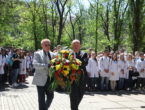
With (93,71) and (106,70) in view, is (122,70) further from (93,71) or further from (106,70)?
(93,71)

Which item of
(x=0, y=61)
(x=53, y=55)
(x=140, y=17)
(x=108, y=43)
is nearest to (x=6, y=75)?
(x=0, y=61)

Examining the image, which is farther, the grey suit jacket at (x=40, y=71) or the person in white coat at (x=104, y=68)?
the person in white coat at (x=104, y=68)

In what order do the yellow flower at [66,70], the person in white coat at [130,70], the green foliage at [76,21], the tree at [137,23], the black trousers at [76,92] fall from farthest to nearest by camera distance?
the green foliage at [76,21]
the tree at [137,23]
the person in white coat at [130,70]
the black trousers at [76,92]
the yellow flower at [66,70]

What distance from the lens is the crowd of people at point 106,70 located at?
15016mm

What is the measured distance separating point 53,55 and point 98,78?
25.2 feet

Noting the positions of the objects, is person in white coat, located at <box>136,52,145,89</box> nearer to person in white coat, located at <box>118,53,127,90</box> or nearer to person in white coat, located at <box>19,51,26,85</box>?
person in white coat, located at <box>118,53,127,90</box>

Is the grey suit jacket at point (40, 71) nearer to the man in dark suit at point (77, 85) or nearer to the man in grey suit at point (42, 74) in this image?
the man in grey suit at point (42, 74)

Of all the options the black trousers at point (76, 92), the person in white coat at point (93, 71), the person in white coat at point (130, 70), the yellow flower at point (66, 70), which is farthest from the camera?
the person in white coat at point (130, 70)

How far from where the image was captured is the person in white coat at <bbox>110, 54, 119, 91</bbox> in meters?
15.1


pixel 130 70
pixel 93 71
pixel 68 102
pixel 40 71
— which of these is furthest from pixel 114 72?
pixel 40 71

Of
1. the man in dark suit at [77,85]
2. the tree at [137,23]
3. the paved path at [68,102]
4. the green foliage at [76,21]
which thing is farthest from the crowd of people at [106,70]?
the green foliage at [76,21]

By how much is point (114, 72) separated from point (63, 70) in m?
8.27

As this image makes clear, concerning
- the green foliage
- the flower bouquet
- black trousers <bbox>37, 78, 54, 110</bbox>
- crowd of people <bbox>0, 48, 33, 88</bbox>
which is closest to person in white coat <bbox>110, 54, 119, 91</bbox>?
crowd of people <bbox>0, 48, 33, 88</bbox>

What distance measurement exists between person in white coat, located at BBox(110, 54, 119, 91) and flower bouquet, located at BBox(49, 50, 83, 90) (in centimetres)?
802
